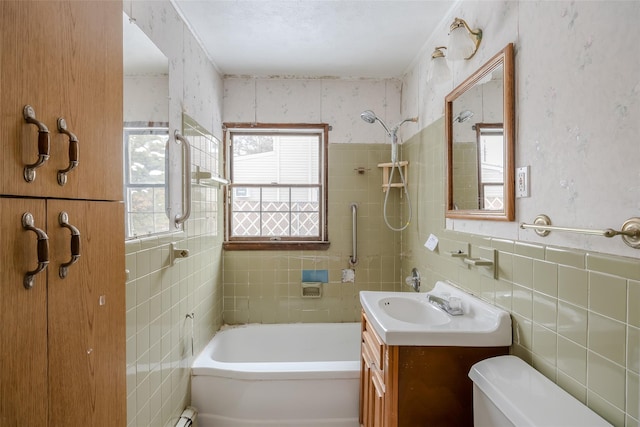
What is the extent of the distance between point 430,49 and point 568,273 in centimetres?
177

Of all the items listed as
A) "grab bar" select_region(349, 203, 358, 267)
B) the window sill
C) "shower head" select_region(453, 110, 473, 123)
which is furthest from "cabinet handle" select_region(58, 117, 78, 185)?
"grab bar" select_region(349, 203, 358, 267)

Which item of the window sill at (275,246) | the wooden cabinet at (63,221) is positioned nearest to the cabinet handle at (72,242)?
the wooden cabinet at (63,221)

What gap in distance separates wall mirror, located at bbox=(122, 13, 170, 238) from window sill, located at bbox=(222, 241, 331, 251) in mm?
1174

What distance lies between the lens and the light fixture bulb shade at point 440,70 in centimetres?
182

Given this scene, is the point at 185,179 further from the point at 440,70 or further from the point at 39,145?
the point at 440,70

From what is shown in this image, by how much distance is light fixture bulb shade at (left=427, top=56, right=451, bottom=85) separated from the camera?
5.96 ft

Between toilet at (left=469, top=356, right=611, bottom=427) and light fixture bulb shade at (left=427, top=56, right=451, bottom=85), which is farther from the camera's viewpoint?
light fixture bulb shade at (left=427, top=56, right=451, bottom=85)

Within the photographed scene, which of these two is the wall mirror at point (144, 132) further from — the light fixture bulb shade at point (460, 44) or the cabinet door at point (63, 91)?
the light fixture bulb shade at point (460, 44)

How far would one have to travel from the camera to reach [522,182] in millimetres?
1262

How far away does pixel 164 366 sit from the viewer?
1.67 m

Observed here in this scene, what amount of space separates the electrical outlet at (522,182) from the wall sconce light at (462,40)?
68cm

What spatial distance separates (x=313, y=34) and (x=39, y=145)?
1918mm

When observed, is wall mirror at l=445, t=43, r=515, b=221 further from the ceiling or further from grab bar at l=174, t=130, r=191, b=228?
grab bar at l=174, t=130, r=191, b=228

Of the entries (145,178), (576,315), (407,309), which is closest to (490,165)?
(576,315)
